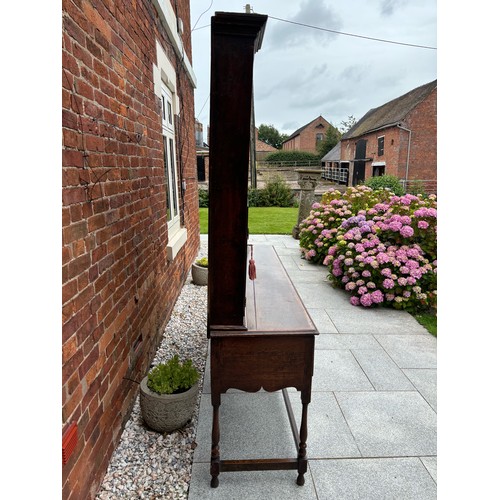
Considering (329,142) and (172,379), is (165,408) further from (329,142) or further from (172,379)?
(329,142)

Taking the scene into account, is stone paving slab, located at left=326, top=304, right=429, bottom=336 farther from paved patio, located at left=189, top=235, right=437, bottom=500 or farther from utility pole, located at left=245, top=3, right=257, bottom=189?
utility pole, located at left=245, top=3, right=257, bottom=189

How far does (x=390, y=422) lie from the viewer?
2.88 metres

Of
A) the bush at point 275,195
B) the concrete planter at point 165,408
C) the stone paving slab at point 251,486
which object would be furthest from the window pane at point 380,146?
the stone paving slab at point 251,486

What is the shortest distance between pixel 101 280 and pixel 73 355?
542mm

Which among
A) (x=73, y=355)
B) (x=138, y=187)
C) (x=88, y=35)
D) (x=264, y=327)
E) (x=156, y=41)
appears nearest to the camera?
(x=73, y=355)

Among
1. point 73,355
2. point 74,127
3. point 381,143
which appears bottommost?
point 73,355

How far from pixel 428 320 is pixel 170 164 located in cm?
428

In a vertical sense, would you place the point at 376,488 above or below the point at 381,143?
below

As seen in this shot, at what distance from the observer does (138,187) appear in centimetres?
314

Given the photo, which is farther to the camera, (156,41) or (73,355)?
(156,41)

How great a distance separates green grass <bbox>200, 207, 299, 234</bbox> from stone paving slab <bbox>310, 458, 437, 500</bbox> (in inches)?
371

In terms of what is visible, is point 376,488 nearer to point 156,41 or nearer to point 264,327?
point 264,327

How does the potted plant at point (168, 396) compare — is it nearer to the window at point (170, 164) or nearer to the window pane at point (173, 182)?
the window at point (170, 164)
